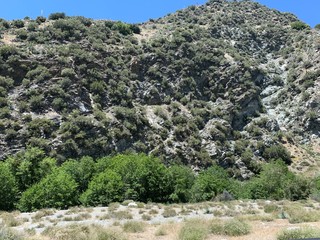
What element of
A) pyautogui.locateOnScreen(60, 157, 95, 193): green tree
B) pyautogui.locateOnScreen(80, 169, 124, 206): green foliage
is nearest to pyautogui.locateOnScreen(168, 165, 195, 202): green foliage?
pyautogui.locateOnScreen(80, 169, 124, 206): green foliage

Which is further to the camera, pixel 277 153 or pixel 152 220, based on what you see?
pixel 277 153

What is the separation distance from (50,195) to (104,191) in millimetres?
5995

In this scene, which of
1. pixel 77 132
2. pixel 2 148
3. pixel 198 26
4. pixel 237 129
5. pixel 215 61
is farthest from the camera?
pixel 198 26

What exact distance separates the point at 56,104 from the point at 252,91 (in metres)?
42.7

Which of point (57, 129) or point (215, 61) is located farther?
point (215, 61)

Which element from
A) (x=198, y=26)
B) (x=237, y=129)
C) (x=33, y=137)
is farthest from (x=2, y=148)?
(x=198, y=26)

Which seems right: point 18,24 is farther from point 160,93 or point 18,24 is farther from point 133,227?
point 133,227

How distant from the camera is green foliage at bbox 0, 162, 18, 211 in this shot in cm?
4316

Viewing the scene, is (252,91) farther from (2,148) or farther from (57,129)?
(2,148)

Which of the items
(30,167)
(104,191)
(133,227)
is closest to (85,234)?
(133,227)

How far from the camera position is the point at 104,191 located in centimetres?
4316

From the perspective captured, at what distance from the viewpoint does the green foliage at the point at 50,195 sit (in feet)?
133

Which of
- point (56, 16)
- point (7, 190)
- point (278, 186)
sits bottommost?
point (278, 186)

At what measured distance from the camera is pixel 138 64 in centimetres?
8188
